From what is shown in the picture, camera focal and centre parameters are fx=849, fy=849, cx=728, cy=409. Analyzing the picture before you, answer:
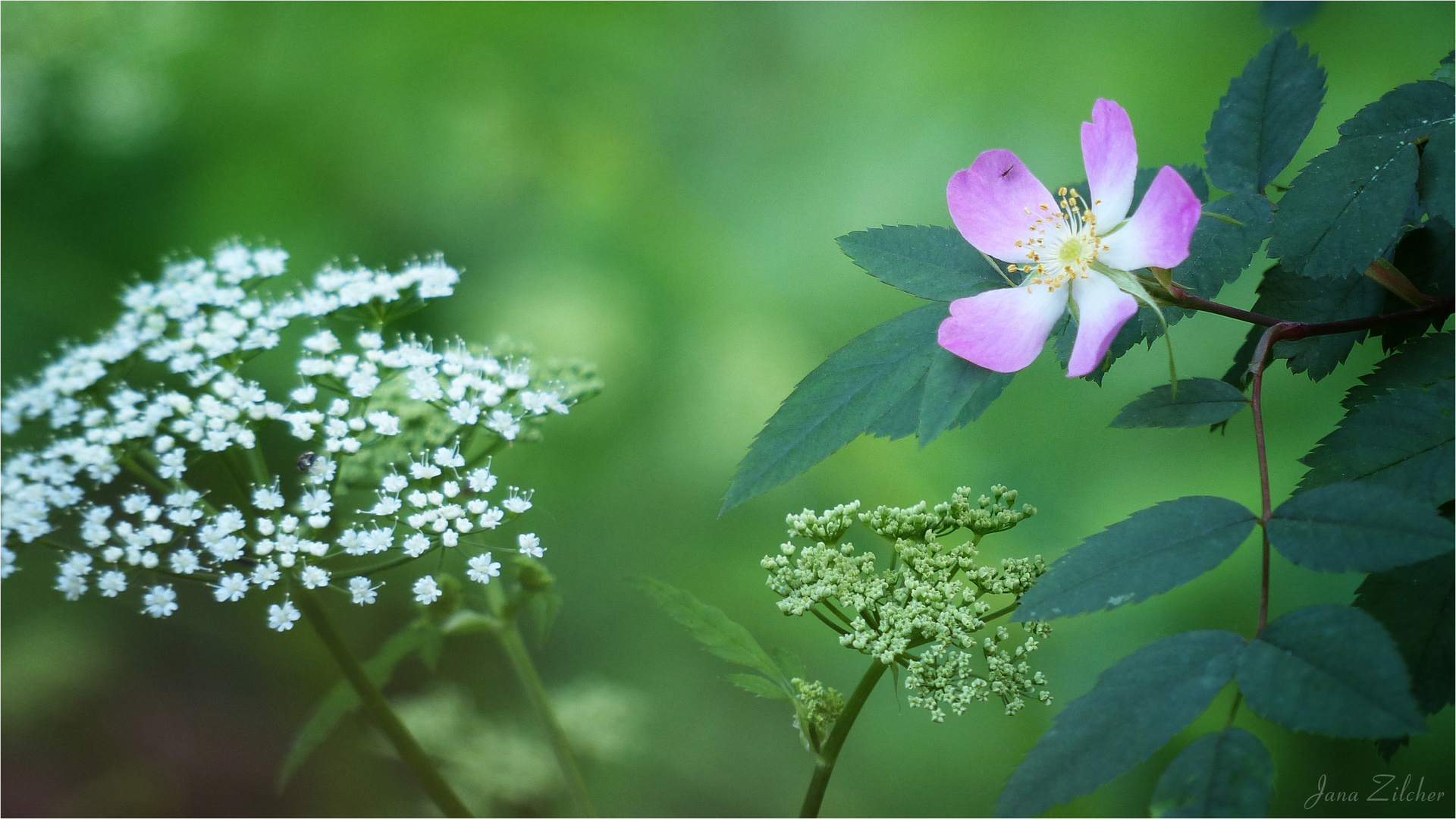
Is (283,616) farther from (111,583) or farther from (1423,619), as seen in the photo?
(1423,619)

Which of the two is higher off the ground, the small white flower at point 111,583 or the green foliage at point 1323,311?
the small white flower at point 111,583

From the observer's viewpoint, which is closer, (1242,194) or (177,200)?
(1242,194)

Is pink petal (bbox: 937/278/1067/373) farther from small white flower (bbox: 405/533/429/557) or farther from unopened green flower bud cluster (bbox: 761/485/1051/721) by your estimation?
small white flower (bbox: 405/533/429/557)

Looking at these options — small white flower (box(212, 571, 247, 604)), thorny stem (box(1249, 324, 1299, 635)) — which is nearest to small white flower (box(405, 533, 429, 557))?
small white flower (box(212, 571, 247, 604))

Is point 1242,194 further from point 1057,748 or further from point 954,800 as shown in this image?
point 954,800

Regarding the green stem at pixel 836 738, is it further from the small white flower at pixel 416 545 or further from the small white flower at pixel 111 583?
the small white flower at pixel 111 583

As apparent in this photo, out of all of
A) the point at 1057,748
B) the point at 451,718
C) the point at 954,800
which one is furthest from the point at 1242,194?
the point at 451,718
